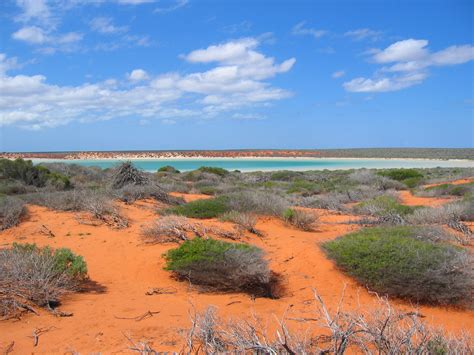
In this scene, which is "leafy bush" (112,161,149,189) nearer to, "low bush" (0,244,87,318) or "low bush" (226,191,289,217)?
"low bush" (226,191,289,217)

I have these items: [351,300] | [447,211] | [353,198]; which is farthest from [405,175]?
[351,300]

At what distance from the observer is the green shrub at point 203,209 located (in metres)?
11.0

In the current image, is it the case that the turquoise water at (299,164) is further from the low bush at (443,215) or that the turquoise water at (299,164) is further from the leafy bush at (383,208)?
the low bush at (443,215)

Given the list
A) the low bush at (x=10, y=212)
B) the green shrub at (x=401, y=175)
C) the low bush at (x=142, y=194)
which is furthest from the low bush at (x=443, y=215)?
the green shrub at (x=401, y=175)

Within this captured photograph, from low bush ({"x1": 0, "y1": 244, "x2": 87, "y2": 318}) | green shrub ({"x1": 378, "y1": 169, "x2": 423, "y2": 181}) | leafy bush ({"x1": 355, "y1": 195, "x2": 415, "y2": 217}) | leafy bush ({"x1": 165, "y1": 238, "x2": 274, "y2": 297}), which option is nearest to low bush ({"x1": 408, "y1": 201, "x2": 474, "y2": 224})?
leafy bush ({"x1": 355, "y1": 195, "x2": 415, "y2": 217})

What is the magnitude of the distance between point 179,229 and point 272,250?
2119 millimetres

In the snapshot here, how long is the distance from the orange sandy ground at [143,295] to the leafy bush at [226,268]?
264mm

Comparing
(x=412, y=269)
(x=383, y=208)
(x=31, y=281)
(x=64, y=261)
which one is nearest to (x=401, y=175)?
(x=383, y=208)

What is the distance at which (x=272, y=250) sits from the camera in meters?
8.28

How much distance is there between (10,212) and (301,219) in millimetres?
7452

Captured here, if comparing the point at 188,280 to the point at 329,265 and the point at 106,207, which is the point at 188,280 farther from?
the point at 106,207

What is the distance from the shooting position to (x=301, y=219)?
1032 cm

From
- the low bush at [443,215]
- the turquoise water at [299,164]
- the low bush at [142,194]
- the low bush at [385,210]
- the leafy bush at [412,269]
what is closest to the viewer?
the leafy bush at [412,269]

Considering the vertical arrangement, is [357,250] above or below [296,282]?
above
